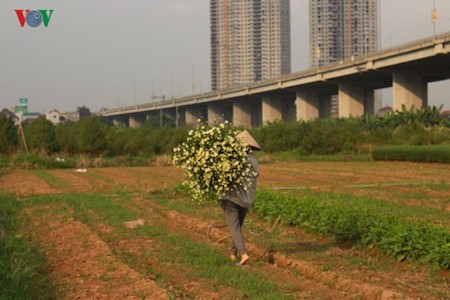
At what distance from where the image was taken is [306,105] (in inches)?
2852

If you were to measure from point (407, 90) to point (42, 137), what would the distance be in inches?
1237

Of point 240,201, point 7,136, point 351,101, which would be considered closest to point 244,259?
point 240,201

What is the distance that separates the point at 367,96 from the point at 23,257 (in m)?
65.6

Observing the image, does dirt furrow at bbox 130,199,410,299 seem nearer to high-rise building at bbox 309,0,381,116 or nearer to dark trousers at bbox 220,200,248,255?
→ dark trousers at bbox 220,200,248,255

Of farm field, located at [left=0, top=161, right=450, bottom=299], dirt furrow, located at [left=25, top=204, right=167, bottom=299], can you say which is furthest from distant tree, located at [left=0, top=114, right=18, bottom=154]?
dirt furrow, located at [left=25, top=204, right=167, bottom=299]

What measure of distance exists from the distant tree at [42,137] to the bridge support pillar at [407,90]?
29.7 m

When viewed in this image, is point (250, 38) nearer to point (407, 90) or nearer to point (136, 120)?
point (136, 120)

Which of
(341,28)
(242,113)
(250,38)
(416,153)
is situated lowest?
(416,153)

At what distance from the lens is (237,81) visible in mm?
130500

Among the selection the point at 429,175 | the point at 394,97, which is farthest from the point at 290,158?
the point at 429,175

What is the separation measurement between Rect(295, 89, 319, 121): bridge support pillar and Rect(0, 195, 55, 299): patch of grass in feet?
205

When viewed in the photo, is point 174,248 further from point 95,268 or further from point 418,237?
point 418,237

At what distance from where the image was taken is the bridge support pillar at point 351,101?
63531 mm

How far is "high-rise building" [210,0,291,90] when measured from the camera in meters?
123
